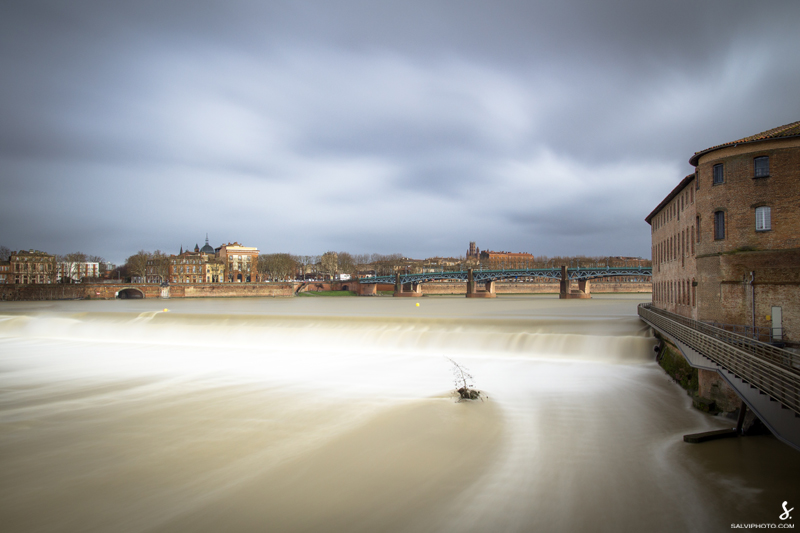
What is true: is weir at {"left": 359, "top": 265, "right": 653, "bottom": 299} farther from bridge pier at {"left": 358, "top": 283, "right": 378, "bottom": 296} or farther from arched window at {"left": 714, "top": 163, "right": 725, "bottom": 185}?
arched window at {"left": 714, "top": 163, "right": 725, "bottom": 185}

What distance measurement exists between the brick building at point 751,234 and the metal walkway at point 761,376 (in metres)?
2.23

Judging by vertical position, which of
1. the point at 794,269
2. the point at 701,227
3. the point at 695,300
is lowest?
the point at 695,300

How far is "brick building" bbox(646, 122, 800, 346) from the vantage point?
1499 cm

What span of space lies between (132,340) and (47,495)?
78.4 ft

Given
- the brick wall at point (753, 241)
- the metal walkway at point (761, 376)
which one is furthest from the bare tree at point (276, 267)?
the metal walkway at point (761, 376)

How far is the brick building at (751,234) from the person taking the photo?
49.2 ft

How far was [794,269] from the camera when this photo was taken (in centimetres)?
1480

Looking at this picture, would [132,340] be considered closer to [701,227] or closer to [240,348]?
[240,348]

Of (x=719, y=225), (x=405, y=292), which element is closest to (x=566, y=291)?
(x=405, y=292)

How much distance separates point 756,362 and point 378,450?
7.85m

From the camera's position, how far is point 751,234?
15.9 meters

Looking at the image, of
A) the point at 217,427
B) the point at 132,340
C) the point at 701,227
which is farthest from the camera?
the point at 132,340

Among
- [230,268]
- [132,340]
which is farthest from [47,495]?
[230,268]

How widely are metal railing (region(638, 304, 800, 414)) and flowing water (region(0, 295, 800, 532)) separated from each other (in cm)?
159
